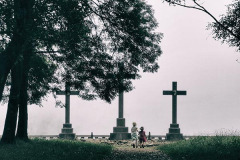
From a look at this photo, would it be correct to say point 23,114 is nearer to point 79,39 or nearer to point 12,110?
point 12,110

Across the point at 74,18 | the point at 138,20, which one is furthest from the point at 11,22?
the point at 138,20

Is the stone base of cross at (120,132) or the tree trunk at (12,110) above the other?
the tree trunk at (12,110)

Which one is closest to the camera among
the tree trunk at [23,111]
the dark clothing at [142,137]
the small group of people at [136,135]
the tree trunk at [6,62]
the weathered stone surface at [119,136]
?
the tree trunk at [6,62]

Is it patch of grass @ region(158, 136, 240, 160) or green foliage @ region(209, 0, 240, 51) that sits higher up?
green foliage @ region(209, 0, 240, 51)

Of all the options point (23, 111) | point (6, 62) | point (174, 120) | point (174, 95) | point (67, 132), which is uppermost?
point (6, 62)

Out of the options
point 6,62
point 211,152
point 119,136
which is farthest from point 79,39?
point 119,136

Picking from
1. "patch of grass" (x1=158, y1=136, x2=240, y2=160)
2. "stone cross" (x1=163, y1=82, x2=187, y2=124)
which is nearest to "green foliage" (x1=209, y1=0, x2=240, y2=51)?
"patch of grass" (x1=158, y1=136, x2=240, y2=160)

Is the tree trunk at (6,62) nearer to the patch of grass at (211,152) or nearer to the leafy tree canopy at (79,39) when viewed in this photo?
the leafy tree canopy at (79,39)

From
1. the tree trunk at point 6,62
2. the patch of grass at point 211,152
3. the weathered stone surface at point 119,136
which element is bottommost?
the weathered stone surface at point 119,136

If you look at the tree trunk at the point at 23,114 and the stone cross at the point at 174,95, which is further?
the stone cross at the point at 174,95

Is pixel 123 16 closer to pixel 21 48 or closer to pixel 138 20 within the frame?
pixel 138 20

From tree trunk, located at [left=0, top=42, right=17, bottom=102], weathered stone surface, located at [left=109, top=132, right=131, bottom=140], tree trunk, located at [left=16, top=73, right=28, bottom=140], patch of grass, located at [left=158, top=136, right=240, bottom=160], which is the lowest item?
weathered stone surface, located at [left=109, top=132, right=131, bottom=140]

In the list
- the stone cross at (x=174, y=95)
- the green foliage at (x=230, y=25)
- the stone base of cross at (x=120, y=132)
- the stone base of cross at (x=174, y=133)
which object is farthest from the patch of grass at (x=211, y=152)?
the stone base of cross at (x=120, y=132)

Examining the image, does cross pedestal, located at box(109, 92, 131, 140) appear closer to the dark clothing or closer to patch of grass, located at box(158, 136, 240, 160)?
the dark clothing
